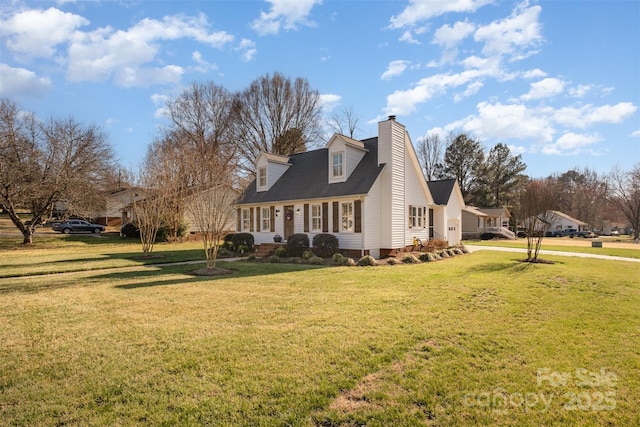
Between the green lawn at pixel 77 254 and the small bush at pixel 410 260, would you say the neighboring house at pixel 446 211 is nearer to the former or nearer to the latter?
the small bush at pixel 410 260

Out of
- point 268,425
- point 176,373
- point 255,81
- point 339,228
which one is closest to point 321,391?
point 268,425

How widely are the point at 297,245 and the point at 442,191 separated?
39.8 feet

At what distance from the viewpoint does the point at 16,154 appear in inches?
960

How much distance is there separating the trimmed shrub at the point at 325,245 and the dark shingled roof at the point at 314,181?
220 cm

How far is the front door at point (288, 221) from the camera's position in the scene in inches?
775

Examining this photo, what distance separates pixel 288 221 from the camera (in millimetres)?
19844

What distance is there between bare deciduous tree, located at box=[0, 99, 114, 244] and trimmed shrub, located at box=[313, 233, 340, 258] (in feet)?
69.9

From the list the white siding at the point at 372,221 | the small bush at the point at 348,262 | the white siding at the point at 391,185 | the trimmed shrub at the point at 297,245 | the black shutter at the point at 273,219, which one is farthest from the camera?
the black shutter at the point at 273,219

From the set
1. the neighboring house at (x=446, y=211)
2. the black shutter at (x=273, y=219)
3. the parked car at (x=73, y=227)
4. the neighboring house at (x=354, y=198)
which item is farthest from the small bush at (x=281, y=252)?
the parked car at (x=73, y=227)

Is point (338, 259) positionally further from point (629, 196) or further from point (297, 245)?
point (629, 196)

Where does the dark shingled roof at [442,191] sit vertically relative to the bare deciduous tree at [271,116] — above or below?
below

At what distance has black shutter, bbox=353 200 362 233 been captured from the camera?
16453 mm

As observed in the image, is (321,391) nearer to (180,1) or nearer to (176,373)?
(176,373)

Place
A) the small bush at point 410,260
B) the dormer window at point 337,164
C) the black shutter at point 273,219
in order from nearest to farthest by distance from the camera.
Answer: the small bush at point 410,260 → the dormer window at point 337,164 → the black shutter at point 273,219
